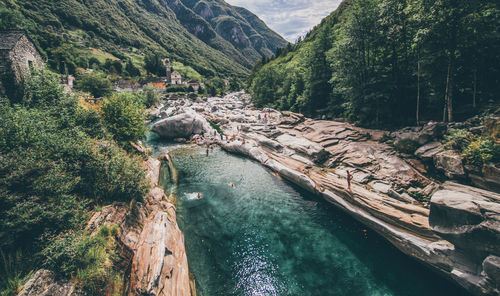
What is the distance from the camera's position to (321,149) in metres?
21.9

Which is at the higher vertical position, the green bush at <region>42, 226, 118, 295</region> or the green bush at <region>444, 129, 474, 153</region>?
the green bush at <region>444, 129, 474, 153</region>

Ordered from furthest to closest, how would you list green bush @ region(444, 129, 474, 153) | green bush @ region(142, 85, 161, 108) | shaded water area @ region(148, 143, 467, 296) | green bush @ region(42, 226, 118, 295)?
green bush @ region(142, 85, 161, 108), green bush @ region(444, 129, 474, 153), shaded water area @ region(148, 143, 467, 296), green bush @ region(42, 226, 118, 295)

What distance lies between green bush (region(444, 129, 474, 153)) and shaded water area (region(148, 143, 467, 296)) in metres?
8.70

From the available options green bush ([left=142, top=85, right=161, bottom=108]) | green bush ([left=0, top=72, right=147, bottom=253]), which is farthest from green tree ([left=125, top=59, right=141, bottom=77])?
green bush ([left=0, top=72, right=147, bottom=253])

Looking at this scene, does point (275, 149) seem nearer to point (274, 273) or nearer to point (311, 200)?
point (311, 200)

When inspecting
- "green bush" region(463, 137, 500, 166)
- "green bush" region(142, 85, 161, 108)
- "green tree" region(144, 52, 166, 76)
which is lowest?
"green bush" region(463, 137, 500, 166)

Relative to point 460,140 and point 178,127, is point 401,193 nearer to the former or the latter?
point 460,140

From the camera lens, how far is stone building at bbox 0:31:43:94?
41.6ft

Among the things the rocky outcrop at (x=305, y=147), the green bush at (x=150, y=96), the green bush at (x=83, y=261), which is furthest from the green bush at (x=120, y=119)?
the green bush at (x=150, y=96)

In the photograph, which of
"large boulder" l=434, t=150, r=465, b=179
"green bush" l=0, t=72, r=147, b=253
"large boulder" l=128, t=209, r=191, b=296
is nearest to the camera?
"green bush" l=0, t=72, r=147, b=253

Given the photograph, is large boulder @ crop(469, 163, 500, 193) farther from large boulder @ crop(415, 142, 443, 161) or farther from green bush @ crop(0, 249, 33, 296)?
green bush @ crop(0, 249, 33, 296)

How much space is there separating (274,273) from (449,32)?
74.9 ft

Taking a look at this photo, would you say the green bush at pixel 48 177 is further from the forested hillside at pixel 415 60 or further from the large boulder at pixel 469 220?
the forested hillside at pixel 415 60

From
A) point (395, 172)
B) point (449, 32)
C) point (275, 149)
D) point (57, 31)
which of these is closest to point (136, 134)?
point (275, 149)
